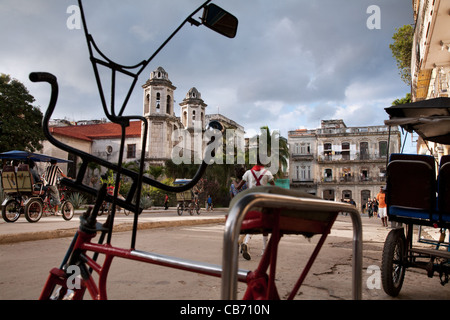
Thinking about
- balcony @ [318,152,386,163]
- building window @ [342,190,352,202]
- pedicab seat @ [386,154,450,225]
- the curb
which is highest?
balcony @ [318,152,386,163]

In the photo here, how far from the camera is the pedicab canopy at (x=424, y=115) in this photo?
4.54m

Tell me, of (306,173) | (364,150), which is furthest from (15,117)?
(364,150)

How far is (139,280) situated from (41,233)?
4.17 metres

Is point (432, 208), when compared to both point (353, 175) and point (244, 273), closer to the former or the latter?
point (244, 273)

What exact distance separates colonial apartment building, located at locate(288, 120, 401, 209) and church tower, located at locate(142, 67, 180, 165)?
926 inches

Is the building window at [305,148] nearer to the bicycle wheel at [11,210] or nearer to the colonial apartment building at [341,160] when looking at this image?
the colonial apartment building at [341,160]

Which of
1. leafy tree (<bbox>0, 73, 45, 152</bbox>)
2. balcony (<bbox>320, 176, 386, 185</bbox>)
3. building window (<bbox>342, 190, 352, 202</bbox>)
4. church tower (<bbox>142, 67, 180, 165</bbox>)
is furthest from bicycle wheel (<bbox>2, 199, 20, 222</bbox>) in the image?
balcony (<bbox>320, 176, 386, 185</bbox>)

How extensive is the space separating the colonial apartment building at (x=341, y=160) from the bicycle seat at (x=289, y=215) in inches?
2097

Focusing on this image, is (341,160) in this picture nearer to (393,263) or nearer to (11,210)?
(11,210)

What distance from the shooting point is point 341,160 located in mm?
54344

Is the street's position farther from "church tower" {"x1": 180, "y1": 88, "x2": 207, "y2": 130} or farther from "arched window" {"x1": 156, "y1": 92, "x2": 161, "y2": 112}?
"church tower" {"x1": 180, "y1": 88, "x2": 207, "y2": 130}

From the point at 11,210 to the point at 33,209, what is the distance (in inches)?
21.7

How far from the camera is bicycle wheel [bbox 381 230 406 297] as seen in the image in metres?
3.49
